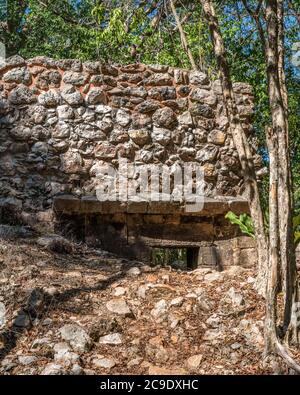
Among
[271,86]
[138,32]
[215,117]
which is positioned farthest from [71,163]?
[138,32]

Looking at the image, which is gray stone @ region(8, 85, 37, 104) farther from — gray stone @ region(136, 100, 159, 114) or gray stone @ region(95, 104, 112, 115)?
gray stone @ region(136, 100, 159, 114)

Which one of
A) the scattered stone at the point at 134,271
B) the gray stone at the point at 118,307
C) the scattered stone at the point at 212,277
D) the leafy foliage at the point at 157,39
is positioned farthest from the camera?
the leafy foliage at the point at 157,39

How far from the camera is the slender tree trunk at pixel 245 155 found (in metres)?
3.95

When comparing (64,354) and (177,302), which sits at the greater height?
(177,302)

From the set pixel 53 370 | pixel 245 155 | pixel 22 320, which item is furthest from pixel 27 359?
pixel 245 155

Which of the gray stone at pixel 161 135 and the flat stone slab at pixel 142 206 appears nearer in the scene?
the flat stone slab at pixel 142 206

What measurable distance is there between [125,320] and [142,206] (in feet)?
7.26

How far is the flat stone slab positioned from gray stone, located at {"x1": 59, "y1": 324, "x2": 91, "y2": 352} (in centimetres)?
228

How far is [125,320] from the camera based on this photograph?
3.69m

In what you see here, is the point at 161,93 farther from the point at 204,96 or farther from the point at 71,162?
the point at 71,162

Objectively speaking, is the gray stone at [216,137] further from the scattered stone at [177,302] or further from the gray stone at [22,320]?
the gray stone at [22,320]

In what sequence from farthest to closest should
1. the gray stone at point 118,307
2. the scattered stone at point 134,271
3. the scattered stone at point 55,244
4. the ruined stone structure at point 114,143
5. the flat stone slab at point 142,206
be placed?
the ruined stone structure at point 114,143
the flat stone slab at point 142,206
the scattered stone at point 55,244
the scattered stone at point 134,271
the gray stone at point 118,307

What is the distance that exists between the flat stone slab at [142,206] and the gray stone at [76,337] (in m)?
2.28

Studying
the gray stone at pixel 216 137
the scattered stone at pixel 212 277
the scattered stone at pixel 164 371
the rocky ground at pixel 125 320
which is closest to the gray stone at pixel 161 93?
the gray stone at pixel 216 137
